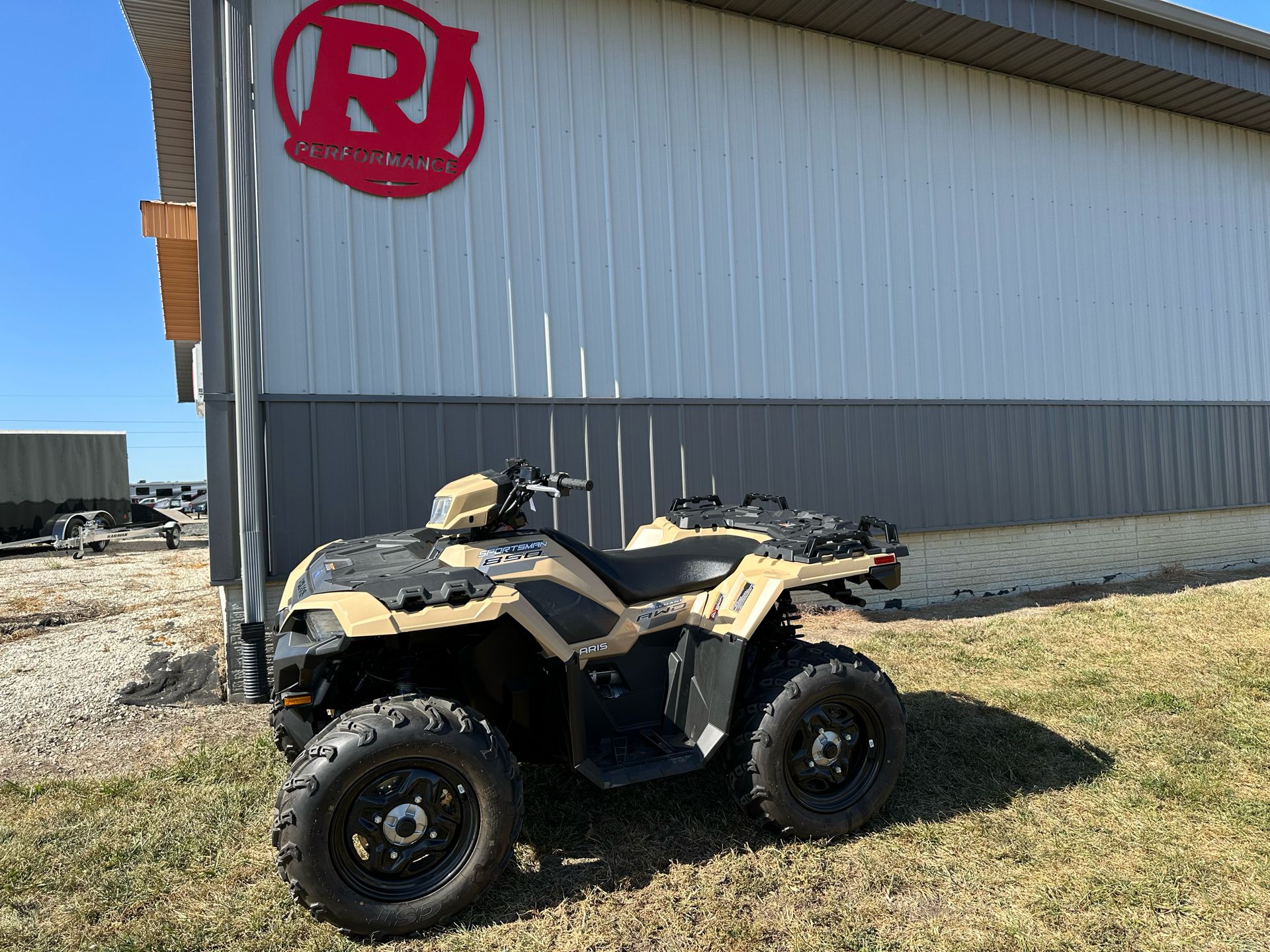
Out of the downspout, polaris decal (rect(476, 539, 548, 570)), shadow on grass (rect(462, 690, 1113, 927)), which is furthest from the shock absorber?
the downspout

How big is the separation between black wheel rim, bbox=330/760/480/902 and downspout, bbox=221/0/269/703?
3653 millimetres

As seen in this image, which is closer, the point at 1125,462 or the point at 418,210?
the point at 418,210

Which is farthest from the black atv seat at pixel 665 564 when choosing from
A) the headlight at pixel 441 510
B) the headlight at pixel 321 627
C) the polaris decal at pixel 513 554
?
the headlight at pixel 321 627

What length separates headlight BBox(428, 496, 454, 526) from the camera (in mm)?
3264

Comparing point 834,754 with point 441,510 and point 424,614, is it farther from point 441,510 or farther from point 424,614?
point 441,510

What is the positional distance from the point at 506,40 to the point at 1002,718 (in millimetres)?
6385

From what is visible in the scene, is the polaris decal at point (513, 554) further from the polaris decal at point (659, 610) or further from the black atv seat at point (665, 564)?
the polaris decal at point (659, 610)

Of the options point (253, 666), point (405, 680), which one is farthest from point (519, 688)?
point (253, 666)

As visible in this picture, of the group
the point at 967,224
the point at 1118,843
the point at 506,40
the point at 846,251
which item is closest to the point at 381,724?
the point at 1118,843

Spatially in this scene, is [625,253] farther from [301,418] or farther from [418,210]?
[301,418]

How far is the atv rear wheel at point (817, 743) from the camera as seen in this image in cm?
325

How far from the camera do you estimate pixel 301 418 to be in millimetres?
6211

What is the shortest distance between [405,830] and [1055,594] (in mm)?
8190

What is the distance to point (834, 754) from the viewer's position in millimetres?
3408
